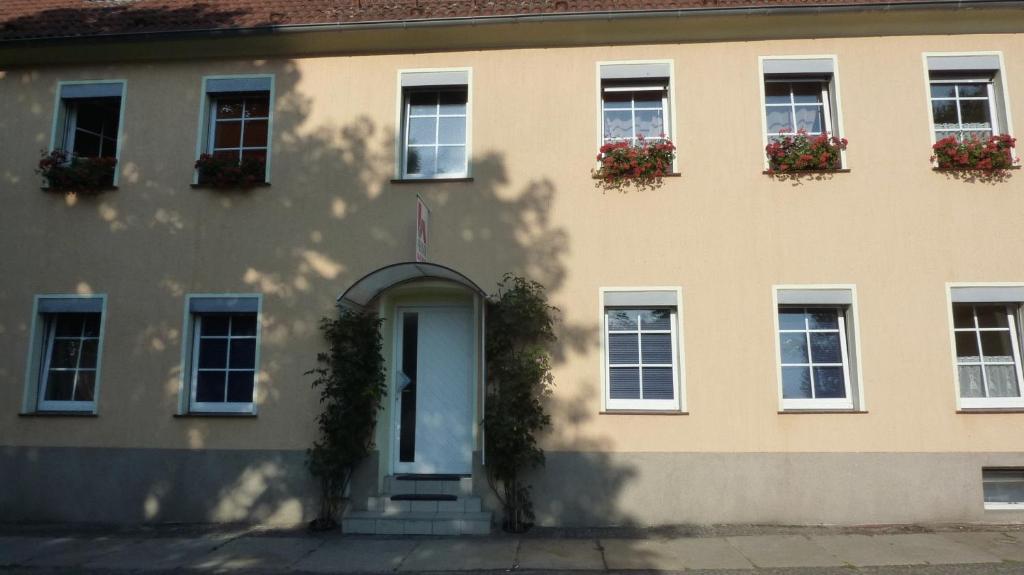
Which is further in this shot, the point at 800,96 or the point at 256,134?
the point at 256,134

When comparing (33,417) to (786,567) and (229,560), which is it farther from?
(786,567)

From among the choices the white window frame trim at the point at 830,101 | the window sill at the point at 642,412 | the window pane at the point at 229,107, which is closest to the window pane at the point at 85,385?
the window pane at the point at 229,107

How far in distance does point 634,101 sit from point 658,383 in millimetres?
3546

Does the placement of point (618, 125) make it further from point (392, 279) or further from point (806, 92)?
point (392, 279)

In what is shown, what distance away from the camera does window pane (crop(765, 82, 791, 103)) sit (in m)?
8.30

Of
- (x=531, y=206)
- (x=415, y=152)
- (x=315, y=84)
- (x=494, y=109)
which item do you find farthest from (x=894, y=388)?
(x=315, y=84)

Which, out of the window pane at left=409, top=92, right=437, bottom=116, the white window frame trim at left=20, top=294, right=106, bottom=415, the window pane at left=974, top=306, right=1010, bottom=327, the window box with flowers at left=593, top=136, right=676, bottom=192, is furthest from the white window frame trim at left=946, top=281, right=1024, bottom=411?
the white window frame trim at left=20, top=294, right=106, bottom=415

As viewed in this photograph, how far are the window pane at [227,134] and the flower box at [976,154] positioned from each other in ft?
28.3

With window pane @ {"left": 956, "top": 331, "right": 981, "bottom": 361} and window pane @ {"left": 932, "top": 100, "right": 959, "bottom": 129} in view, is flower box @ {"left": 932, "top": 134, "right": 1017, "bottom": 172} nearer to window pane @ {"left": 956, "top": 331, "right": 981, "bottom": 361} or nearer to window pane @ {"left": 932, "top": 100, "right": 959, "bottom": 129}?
window pane @ {"left": 932, "top": 100, "right": 959, "bottom": 129}

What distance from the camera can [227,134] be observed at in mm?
8766

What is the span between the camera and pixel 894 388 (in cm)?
746

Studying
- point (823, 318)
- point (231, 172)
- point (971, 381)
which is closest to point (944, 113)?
point (823, 318)

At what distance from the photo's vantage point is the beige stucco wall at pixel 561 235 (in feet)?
24.8

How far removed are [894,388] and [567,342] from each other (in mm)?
3691
